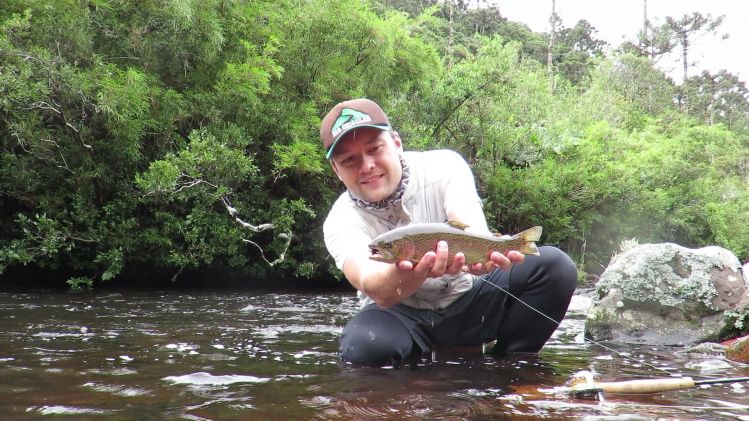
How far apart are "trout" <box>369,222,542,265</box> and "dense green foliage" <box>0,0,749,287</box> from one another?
26.0 ft

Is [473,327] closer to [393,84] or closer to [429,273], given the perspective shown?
[429,273]

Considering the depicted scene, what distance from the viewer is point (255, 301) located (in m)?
9.48

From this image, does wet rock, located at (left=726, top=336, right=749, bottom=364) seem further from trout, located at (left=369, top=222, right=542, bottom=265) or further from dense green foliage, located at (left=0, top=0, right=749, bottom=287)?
dense green foliage, located at (left=0, top=0, right=749, bottom=287)

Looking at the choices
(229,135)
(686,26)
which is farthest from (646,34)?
(229,135)

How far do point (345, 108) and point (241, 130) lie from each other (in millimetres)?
8308

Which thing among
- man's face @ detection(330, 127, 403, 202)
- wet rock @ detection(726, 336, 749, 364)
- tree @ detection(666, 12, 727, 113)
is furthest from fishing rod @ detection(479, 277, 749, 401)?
tree @ detection(666, 12, 727, 113)

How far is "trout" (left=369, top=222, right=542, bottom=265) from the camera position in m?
2.89

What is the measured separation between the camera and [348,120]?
345 cm

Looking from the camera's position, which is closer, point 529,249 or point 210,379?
point 529,249

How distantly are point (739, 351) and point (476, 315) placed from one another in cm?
204

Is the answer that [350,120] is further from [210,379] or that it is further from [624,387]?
[624,387]

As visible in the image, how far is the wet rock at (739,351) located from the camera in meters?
4.11

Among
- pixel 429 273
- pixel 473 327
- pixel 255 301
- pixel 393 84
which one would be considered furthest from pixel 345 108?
pixel 393 84

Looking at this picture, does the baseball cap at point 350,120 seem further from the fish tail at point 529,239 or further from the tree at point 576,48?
the tree at point 576,48
